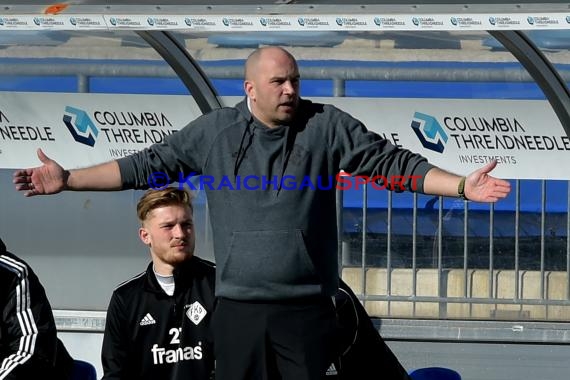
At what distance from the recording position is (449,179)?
141 inches

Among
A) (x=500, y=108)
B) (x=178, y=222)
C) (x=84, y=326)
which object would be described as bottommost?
(x=84, y=326)

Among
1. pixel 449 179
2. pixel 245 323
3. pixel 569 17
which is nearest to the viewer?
pixel 449 179

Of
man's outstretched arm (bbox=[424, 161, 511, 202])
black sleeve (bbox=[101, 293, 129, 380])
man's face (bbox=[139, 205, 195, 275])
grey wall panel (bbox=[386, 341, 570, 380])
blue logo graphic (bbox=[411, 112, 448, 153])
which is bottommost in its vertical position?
grey wall panel (bbox=[386, 341, 570, 380])

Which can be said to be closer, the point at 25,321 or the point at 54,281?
the point at 25,321

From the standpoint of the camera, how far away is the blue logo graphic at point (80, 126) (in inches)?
253

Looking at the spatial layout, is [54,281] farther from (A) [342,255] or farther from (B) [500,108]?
(B) [500,108]

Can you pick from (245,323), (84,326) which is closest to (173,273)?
(245,323)

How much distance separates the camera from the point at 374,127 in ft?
20.1

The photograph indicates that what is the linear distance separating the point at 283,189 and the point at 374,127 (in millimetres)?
2439

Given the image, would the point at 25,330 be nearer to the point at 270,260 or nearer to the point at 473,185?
the point at 270,260

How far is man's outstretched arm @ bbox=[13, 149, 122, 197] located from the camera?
371 cm

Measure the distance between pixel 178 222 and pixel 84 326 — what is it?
1866 mm

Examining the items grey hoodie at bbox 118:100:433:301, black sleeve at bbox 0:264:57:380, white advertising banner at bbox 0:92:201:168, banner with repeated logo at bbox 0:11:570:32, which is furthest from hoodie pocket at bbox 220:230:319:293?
white advertising banner at bbox 0:92:201:168

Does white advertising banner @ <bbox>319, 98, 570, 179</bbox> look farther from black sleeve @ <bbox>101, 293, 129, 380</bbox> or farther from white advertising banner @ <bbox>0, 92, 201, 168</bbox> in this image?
black sleeve @ <bbox>101, 293, 129, 380</bbox>
